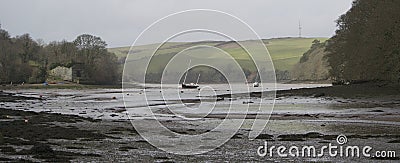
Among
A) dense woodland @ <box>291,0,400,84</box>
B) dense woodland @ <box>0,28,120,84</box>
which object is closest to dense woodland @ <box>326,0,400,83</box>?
dense woodland @ <box>291,0,400,84</box>

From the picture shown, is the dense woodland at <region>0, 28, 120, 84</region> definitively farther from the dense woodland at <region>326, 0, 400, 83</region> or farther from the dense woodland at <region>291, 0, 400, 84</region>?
the dense woodland at <region>326, 0, 400, 83</region>

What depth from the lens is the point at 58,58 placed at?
15700 cm

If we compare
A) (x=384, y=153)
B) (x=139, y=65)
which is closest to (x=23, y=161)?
(x=139, y=65)

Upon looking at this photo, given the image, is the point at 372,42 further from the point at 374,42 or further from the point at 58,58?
the point at 58,58

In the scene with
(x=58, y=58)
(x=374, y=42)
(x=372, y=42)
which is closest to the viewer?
(x=374, y=42)

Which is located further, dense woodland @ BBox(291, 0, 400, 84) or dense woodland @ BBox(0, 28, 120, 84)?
dense woodland @ BBox(0, 28, 120, 84)

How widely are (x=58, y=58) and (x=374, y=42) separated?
121 meters

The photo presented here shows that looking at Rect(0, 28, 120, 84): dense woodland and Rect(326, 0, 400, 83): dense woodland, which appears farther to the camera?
Rect(0, 28, 120, 84): dense woodland

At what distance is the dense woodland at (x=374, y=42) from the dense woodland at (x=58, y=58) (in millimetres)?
94504

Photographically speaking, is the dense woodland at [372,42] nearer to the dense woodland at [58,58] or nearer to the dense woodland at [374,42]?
the dense woodland at [374,42]

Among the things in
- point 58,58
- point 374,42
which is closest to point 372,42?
point 374,42

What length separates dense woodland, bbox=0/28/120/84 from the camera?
139 meters

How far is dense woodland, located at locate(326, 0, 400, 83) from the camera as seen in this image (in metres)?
52.3

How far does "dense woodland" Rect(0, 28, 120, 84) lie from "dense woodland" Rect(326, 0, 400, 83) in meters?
94.5
